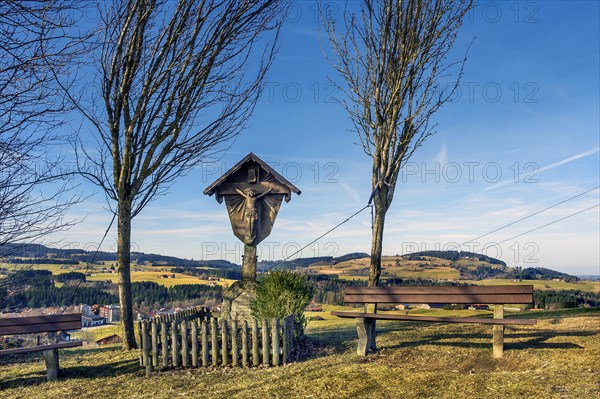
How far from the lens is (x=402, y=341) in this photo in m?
10.2

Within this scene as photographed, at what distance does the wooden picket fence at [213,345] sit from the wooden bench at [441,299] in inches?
53.1

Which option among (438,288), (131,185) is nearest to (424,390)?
(438,288)

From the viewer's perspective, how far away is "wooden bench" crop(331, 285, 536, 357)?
8.10 meters

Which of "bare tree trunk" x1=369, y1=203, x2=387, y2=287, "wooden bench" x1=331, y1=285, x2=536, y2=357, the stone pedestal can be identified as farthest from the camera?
the stone pedestal

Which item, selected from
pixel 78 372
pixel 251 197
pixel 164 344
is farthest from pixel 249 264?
pixel 78 372

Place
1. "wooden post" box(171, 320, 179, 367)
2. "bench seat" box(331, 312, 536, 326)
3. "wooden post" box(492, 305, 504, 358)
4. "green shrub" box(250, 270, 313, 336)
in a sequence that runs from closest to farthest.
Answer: "bench seat" box(331, 312, 536, 326)
"wooden post" box(492, 305, 504, 358)
"wooden post" box(171, 320, 179, 367)
"green shrub" box(250, 270, 313, 336)

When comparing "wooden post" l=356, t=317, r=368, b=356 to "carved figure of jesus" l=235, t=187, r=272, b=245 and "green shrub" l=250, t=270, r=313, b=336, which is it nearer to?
"green shrub" l=250, t=270, r=313, b=336

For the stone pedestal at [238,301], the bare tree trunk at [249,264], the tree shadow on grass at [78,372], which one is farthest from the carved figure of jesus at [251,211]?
the tree shadow on grass at [78,372]

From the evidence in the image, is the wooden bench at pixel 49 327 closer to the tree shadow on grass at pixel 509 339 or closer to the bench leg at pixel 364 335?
the bench leg at pixel 364 335

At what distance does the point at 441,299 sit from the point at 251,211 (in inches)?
219

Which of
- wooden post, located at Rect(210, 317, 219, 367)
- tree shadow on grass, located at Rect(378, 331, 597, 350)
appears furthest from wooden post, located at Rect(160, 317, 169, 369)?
tree shadow on grass, located at Rect(378, 331, 597, 350)

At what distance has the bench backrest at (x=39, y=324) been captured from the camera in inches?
341

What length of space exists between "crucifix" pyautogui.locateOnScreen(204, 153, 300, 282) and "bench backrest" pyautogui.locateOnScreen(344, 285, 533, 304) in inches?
148

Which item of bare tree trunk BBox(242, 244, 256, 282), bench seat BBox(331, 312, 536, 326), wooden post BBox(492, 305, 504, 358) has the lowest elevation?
wooden post BBox(492, 305, 504, 358)
